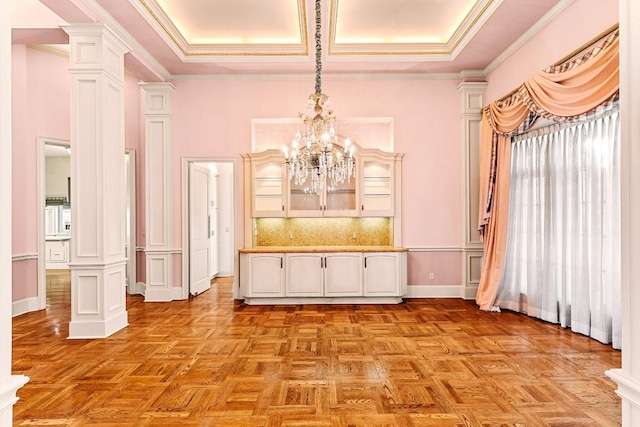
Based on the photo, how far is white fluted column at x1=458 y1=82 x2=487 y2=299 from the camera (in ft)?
21.7

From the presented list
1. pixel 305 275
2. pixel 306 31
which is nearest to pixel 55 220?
pixel 305 275

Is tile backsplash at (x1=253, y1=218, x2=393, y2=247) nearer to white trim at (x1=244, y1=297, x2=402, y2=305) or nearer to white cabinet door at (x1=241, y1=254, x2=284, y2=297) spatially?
white cabinet door at (x1=241, y1=254, x2=284, y2=297)

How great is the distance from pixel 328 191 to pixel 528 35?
10.9 feet

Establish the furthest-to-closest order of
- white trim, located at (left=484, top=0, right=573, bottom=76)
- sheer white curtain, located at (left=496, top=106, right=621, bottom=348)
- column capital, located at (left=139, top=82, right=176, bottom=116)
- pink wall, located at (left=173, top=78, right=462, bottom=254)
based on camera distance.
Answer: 1. pink wall, located at (left=173, top=78, right=462, bottom=254)
2. column capital, located at (left=139, top=82, right=176, bottom=116)
3. white trim, located at (left=484, top=0, right=573, bottom=76)
4. sheer white curtain, located at (left=496, top=106, right=621, bottom=348)

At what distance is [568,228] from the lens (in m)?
4.74

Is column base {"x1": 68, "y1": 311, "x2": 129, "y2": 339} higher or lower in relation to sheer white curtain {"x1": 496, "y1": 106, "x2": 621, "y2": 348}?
lower

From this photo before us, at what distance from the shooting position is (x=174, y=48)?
5.77 meters

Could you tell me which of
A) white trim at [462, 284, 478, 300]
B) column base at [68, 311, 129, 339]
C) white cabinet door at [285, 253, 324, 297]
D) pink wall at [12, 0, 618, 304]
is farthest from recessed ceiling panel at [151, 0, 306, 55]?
white trim at [462, 284, 478, 300]

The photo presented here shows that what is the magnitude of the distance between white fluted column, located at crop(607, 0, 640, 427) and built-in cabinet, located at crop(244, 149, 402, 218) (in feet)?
16.7

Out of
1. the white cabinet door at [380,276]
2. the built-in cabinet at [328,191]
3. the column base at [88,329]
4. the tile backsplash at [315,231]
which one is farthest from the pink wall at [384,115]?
the column base at [88,329]

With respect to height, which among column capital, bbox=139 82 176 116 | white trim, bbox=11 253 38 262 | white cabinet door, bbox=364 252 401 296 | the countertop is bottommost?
white cabinet door, bbox=364 252 401 296

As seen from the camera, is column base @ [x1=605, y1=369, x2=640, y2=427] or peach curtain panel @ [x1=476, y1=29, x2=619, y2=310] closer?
column base @ [x1=605, y1=369, x2=640, y2=427]

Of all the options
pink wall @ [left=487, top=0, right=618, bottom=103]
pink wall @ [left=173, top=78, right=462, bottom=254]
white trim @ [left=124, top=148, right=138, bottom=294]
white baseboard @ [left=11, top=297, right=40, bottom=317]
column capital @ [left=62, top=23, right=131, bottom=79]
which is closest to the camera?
pink wall @ [left=487, top=0, right=618, bottom=103]

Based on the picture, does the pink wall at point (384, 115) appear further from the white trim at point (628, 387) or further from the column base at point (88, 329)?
the white trim at point (628, 387)
